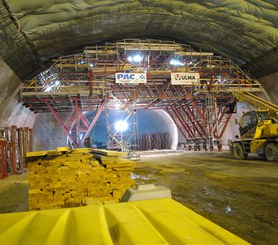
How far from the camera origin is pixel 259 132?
1230 cm

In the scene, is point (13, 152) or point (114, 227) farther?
point (13, 152)

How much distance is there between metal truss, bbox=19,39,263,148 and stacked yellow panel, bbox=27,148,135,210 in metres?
10.4

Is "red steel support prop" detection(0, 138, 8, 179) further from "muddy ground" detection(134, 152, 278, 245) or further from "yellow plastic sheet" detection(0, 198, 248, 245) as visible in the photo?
"yellow plastic sheet" detection(0, 198, 248, 245)

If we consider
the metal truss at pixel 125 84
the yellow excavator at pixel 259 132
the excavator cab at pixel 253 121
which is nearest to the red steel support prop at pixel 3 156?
the metal truss at pixel 125 84

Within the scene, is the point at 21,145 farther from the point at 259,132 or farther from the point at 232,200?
the point at 259,132

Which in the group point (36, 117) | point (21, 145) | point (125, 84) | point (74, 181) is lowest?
point (74, 181)

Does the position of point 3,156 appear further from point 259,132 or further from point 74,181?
point 259,132

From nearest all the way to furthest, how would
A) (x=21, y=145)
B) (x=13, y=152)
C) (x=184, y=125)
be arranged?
(x=13, y=152), (x=21, y=145), (x=184, y=125)

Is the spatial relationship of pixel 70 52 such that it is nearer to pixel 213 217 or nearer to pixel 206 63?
pixel 206 63

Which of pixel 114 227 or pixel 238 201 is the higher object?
pixel 114 227

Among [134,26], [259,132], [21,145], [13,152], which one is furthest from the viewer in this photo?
[134,26]

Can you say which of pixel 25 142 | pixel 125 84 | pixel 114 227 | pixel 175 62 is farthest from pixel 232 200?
pixel 175 62

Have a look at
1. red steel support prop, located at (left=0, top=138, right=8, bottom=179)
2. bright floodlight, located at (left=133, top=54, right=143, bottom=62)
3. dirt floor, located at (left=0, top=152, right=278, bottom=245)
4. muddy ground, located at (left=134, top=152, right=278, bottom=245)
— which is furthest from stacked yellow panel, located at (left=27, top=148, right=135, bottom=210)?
bright floodlight, located at (left=133, top=54, right=143, bottom=62)

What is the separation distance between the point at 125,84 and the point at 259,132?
1005 centimetres
